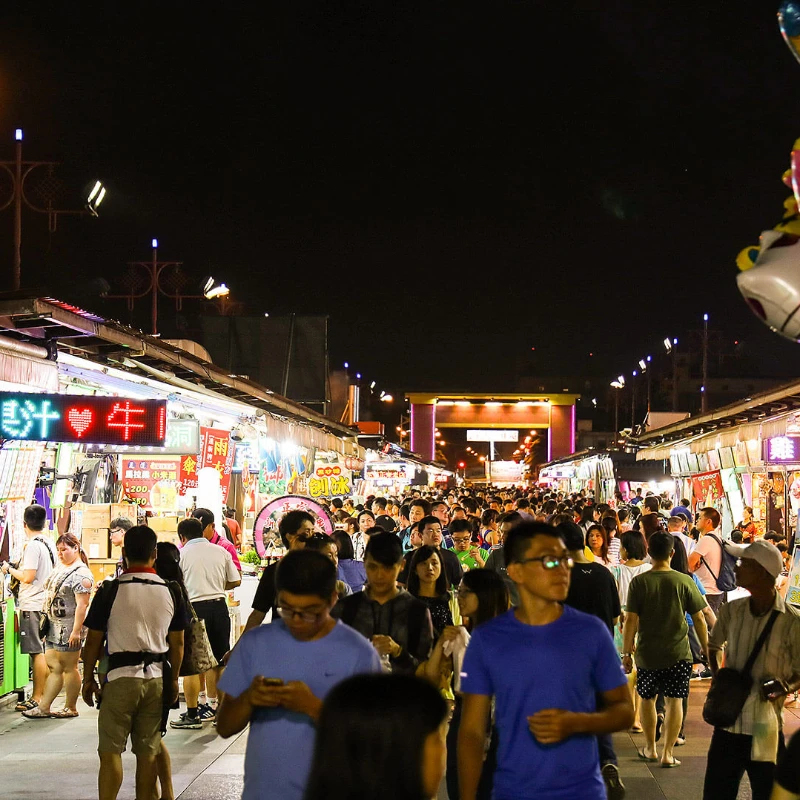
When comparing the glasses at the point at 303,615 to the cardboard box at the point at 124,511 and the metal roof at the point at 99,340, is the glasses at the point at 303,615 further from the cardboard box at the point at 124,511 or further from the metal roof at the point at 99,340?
the cardboard box at the point at 124,511

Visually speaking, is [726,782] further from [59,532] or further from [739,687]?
[59,532]

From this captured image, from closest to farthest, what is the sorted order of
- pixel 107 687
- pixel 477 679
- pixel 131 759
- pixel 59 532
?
pixel 477 679
pixel 107 687
pixel 131 759
pixel 59 532

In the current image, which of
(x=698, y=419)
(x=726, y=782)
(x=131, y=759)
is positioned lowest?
(x=131, y=759)

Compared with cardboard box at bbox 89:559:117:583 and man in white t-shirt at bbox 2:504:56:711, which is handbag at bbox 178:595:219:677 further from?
cardboard box at bbox 89:559:117:583

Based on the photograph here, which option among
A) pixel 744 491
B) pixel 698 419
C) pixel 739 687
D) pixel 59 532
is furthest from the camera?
pixel 698 419

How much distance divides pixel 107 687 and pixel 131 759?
7.01ft

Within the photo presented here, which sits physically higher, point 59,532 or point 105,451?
point 105,451

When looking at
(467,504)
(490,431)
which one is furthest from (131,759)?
(490,431)

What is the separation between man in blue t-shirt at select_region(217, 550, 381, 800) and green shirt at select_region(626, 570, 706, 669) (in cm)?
474

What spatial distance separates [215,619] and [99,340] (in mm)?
2818

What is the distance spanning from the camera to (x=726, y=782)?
17.9 ft

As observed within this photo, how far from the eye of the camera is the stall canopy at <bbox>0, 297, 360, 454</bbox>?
8680mm

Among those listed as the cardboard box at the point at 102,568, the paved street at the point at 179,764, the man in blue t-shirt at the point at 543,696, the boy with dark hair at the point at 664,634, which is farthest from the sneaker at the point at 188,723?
the man in blue t-shirt at the point at 543,696

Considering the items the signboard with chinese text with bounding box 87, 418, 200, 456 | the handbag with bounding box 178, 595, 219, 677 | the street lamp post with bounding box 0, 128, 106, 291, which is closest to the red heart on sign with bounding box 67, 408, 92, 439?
the handbag with bounding box 178, 595, 219, 677
